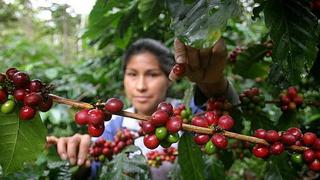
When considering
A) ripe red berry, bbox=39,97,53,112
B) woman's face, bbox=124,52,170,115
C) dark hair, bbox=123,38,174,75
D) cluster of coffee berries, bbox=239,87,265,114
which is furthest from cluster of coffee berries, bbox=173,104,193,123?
dark hair, bbox=123,38,174,75

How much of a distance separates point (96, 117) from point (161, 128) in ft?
0.44

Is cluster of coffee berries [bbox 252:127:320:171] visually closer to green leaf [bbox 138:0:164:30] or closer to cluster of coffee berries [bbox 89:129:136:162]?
green leaf [bbox 138:0:164:30]

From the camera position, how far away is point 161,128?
2.49 ft

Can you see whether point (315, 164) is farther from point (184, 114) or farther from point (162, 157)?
point (162, 157)

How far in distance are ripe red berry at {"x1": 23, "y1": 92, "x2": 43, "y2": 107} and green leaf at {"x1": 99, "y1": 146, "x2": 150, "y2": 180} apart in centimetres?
51

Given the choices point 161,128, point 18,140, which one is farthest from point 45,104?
point 161,128

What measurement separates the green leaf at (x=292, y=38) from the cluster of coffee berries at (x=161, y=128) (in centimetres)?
26

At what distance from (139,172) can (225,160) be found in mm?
547

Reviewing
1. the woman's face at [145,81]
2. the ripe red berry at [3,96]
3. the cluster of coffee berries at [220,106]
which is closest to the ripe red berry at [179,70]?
the cluster of coffee berries at [220,106]

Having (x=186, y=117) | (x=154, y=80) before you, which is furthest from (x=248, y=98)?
(x=154, y=80)

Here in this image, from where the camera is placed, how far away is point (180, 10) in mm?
857

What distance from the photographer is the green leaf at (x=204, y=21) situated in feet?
2.44

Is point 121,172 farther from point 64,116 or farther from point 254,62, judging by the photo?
point 64,116

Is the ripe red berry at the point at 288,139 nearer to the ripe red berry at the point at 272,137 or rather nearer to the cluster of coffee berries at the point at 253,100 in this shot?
the ripe red berry at the point at 272,137
